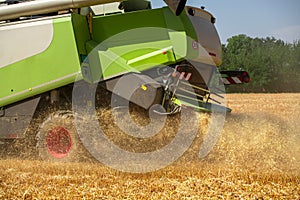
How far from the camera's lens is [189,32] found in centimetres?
450

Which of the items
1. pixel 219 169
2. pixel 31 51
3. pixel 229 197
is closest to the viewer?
pixel 229 197

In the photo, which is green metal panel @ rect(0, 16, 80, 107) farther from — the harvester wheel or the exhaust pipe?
the harvester wheel

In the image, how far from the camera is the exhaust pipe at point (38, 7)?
14.0 feet

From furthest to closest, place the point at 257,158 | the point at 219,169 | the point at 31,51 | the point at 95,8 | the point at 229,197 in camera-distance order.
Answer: the point at 95,8 → the point at 31,51 → the point at 257,158 → the point at 219,169 → the point at 229,197

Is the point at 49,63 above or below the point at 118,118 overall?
above

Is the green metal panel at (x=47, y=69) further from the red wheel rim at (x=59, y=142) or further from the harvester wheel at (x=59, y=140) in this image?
the red wheel rim at (x=59, y=142)

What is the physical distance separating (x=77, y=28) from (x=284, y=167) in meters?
2.50

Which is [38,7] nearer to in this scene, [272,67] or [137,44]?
[137,44]

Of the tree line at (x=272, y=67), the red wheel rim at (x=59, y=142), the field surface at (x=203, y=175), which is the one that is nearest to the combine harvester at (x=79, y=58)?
the red wheel rim at (x=59, y=142)

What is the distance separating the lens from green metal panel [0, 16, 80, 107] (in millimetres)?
4383

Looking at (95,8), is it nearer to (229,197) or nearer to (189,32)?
(189,32)

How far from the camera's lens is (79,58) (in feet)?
14.4

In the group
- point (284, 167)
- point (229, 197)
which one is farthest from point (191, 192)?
point (284, 167)

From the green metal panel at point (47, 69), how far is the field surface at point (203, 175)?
0.78 meters
